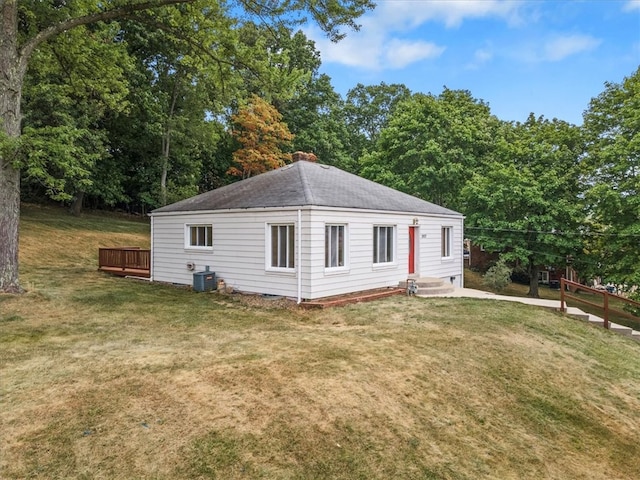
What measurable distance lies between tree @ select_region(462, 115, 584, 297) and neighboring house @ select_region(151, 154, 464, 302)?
7003 mm

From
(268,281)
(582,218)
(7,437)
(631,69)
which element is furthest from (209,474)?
(631,69)

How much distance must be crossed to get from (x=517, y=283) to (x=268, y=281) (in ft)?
73.6

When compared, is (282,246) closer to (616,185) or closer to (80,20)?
(80,20)

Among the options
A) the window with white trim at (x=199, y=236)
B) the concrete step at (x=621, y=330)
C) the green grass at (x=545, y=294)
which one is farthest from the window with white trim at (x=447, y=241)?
the window with white trim at (x=199, y=236)

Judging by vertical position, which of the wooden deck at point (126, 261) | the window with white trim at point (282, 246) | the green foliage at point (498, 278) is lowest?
the green foliage at point (498, 278)

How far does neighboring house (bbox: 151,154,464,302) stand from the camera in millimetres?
10508

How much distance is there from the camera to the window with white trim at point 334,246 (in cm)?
1080

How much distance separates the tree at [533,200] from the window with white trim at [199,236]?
1474cm

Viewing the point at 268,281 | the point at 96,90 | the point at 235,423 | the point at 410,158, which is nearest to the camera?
the point at 235,423

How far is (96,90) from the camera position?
1344cm

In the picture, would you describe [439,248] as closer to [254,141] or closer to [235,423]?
[235,423]

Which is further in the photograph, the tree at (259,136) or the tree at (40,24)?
the tree at (259,136)

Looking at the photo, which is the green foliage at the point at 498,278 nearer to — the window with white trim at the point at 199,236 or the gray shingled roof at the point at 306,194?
the gray shingled roof at the point at 306,194

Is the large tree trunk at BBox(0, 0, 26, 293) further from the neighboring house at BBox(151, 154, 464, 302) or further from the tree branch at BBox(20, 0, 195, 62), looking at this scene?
the neighboring house at BBox(151, 154, 464, 302)
